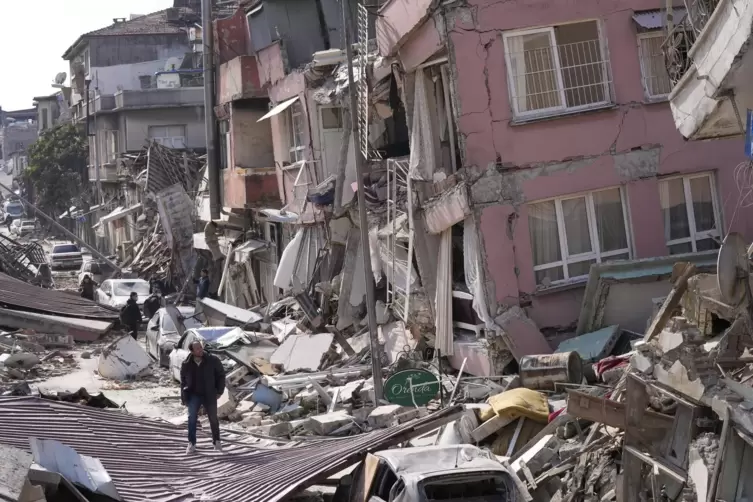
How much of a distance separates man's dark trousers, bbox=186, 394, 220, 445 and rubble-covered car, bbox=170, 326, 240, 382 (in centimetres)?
880

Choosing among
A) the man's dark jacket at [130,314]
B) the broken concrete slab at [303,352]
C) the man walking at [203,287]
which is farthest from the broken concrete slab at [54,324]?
the broken concrete slab at [303,352]

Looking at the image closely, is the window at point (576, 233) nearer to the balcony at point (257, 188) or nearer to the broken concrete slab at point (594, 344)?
the broken concrete slab at point (594, 344)

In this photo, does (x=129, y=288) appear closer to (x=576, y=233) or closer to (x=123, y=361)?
(x=123, y=361)

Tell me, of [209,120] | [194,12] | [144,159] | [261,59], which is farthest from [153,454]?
[194,12]

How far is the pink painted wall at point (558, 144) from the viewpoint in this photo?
17.4m

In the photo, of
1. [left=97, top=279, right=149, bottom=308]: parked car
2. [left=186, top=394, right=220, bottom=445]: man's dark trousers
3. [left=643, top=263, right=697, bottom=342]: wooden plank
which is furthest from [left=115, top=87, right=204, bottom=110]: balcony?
[left=643, top=263, right=697, bottom=342]: wooden plank

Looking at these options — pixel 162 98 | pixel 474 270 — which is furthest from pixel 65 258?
pixel 474 270

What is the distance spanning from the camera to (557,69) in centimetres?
1777

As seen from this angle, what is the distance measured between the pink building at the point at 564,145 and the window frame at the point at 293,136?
313 inches

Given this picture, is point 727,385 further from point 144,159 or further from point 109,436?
point 144,159

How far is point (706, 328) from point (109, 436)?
7368 mm

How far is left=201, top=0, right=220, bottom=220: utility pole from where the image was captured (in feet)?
101

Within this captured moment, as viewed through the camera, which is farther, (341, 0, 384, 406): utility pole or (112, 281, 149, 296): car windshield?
(112, 281, 149, 296): car windshield

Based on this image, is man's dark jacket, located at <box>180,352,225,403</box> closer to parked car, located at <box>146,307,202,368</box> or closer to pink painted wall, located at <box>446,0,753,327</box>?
pink painted wall, located at <box>446,0,753,327</box>
